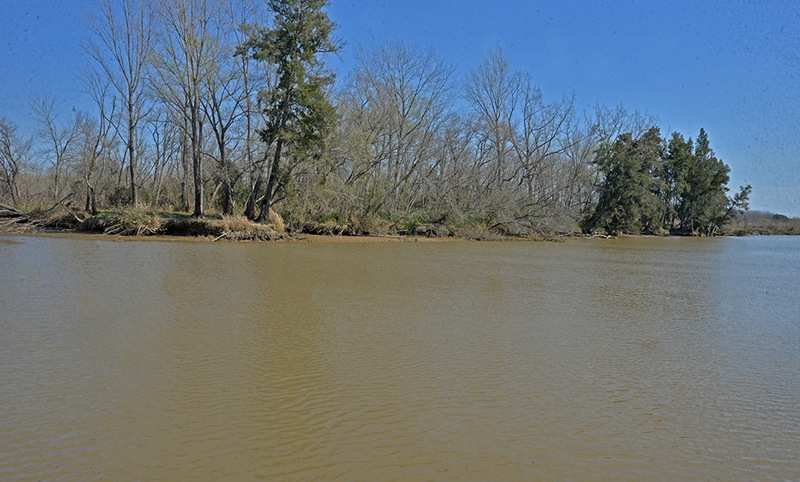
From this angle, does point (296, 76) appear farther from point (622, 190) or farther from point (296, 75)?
point (622, 190)

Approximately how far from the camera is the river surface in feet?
9.71

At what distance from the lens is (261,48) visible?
859 inches

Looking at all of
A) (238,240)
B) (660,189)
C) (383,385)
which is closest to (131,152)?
(238,240)

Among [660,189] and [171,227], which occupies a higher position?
[660,189]

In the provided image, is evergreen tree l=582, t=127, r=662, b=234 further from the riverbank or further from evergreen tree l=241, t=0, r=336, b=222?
evergreen tree l=241, t=0, r=336, b=222

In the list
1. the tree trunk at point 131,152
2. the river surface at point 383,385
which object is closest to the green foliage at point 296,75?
the tree trunk at point 131,152

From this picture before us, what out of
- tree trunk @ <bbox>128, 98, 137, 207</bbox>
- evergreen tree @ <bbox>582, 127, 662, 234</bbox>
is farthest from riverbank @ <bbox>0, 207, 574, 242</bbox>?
evergreen tree @ <bbox>582, 127, 662, 234</bbox>

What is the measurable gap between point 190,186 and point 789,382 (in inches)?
1211

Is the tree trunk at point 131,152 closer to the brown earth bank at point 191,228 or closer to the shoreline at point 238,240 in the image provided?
the brown earth bank at point 191,228

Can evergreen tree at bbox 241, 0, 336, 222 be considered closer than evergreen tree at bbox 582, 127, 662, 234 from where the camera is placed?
Yes

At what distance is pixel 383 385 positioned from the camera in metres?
4.23

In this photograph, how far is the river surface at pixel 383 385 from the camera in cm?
296

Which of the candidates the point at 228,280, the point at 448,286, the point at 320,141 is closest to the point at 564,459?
the point at 448,286

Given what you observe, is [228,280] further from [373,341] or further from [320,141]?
[320,141]
